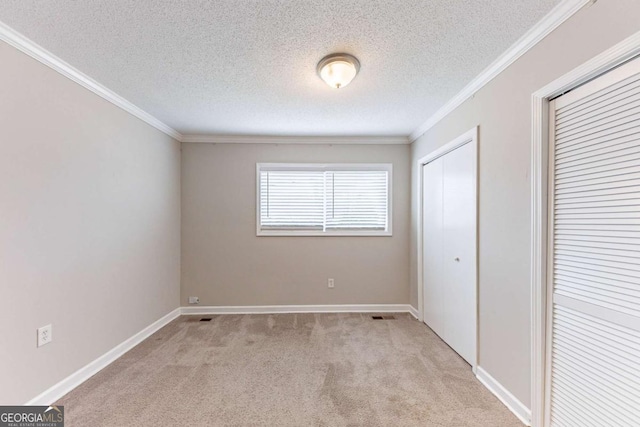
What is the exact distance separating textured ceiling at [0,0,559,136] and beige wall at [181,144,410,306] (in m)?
1.14

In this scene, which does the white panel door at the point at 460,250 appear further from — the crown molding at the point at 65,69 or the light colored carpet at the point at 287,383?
the crown molding at the point at 65,69

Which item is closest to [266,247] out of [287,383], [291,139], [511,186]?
[291,139]

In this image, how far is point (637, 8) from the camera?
1.24 m

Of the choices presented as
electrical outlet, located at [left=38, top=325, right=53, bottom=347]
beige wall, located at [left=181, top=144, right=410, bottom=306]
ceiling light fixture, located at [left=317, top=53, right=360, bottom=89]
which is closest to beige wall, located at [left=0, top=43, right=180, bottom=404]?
electrical outlet, located at [left=38, top=325, right=53, bottom=347]

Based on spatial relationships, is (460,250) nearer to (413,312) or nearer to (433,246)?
(433,246)

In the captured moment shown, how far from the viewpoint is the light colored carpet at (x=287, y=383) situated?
1.90 meters

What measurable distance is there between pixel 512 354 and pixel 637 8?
1974mm

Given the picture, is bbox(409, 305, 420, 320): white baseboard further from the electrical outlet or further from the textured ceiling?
the electrical outlet

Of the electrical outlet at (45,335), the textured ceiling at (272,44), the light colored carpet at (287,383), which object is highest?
the textured ceiling at (272,44)

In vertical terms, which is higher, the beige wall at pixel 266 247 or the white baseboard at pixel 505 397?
the beige wall at pixel 266 247

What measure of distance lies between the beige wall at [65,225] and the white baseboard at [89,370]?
0.15 ft

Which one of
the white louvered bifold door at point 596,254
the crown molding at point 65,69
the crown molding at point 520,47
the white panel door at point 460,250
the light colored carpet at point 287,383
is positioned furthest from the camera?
the white panel door at point 460,250

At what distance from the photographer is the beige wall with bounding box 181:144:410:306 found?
13.2 ft

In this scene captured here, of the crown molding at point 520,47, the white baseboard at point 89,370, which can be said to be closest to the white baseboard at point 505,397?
the crown molding at point 520,47
